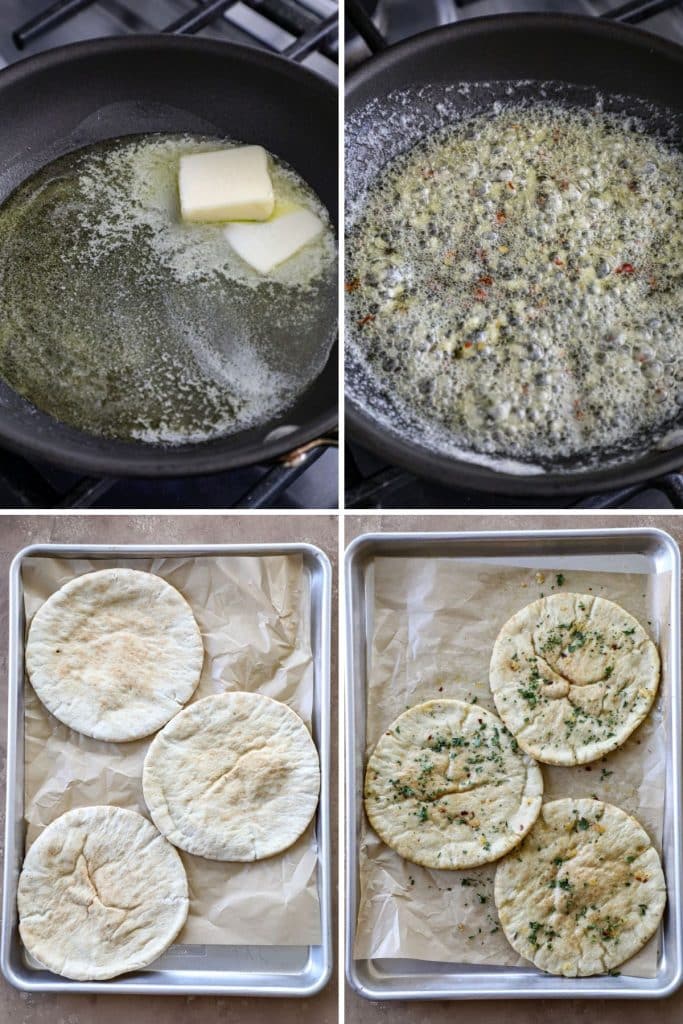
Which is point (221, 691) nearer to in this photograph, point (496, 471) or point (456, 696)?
point (456, 696)

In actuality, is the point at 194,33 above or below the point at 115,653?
above

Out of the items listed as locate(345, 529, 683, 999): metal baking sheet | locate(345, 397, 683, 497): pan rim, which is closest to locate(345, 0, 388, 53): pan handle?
locate(345, 397, 683, 497): pan rim

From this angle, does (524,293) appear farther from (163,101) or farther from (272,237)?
(163,101)

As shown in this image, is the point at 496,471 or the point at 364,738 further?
the point at 364,738

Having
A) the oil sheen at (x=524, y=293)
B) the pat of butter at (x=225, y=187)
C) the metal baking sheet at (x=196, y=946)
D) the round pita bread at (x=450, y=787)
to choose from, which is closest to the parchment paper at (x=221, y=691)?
the metal baking sheet at (x=196, y=946)

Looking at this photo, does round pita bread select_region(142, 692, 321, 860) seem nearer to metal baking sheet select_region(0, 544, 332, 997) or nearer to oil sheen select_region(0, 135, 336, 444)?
metal baking sheet select_region(0, 544, 332, 997)

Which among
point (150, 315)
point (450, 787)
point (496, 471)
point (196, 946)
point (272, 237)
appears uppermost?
point (272, 237)

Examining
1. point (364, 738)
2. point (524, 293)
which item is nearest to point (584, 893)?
point (364, 738)
